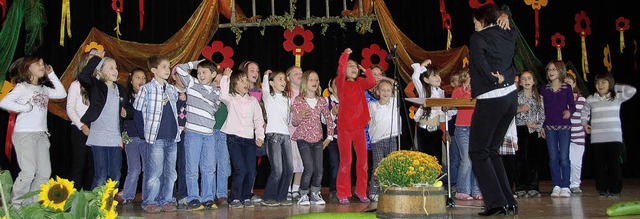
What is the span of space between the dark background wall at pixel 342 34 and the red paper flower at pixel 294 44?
0.08 m

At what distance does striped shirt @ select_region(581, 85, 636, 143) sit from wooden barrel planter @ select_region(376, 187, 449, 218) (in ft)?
10.9

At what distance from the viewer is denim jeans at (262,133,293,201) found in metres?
5.75

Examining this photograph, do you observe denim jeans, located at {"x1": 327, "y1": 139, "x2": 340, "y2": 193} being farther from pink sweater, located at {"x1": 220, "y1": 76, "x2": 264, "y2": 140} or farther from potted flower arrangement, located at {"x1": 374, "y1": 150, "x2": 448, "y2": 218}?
potted flower arrangement, located at {"x1": 374, "y1": 150, "x2": 448, "y2": 218}

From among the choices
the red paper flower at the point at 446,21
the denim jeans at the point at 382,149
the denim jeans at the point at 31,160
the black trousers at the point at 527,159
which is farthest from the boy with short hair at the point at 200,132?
the red paper flower at the point at 446,21

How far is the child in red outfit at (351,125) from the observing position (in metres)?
5.87

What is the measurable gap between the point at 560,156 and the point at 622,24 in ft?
12.3

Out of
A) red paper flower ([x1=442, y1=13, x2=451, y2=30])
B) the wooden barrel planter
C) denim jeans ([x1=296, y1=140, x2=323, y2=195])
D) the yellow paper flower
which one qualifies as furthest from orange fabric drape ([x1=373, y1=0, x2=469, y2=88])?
the wooden barrel planter

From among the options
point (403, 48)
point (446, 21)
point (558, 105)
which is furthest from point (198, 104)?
point (446, 21)

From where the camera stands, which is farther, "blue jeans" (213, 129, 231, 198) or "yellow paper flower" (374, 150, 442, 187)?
"blue jeans" (213, 129, 231, 198)

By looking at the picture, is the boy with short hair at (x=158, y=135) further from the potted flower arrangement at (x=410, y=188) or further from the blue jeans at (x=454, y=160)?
the blue jeans at (x=454, y=160)

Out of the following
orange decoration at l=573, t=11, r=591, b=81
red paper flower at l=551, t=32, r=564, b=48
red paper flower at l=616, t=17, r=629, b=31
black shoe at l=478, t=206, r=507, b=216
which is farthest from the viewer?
red paper flower at l=616, t=17, r=629, b=31

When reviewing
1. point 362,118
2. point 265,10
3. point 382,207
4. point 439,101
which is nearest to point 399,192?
point 382,207

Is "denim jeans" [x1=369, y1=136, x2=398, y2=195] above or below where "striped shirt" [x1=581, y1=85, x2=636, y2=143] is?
below

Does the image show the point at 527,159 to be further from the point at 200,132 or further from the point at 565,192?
the point at 200,132
